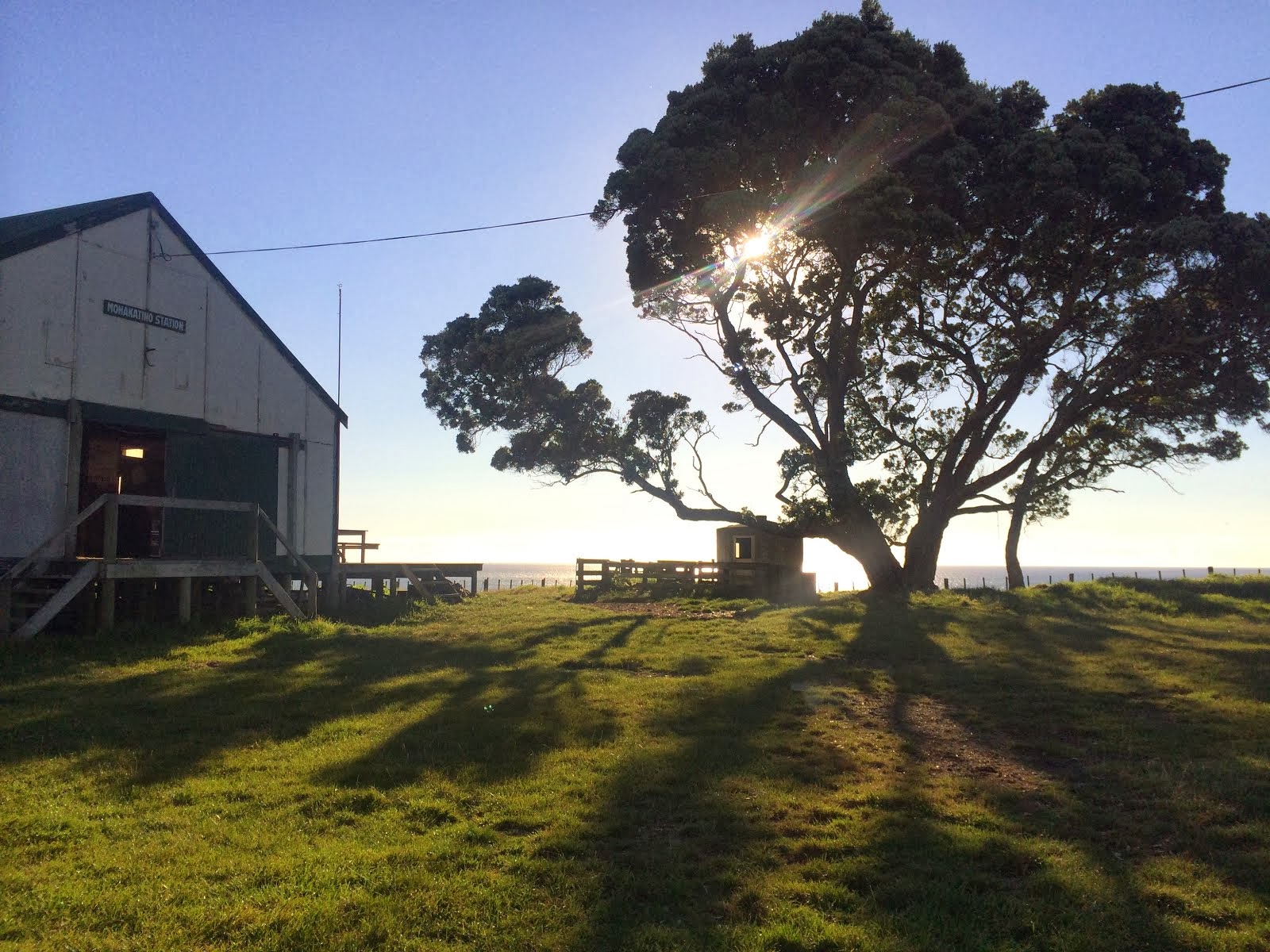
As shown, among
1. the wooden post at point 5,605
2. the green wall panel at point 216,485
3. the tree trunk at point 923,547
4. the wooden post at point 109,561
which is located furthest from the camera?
the tree trunk at point 923,547

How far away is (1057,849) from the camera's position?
6.09 meters

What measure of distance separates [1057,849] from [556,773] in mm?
4031

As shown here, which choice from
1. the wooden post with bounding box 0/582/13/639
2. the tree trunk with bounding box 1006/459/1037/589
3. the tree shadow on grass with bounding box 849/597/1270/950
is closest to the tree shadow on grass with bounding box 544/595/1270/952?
the tree shadow on grass with bounding box 849/597/1270/950

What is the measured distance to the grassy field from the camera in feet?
16.5

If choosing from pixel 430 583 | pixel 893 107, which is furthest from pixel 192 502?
pixel 893 107

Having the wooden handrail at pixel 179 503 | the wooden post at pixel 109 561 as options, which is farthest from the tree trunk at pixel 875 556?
the wooden post at pixel 109 561

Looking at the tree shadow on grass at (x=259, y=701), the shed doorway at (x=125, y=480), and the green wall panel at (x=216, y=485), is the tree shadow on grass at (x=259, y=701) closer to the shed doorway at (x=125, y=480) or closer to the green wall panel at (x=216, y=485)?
the green wall panel at (x=216, y=485)

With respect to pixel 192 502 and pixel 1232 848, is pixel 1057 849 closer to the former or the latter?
pixel 1232 848

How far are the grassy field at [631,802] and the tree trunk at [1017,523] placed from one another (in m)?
18.4

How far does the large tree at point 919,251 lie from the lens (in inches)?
854

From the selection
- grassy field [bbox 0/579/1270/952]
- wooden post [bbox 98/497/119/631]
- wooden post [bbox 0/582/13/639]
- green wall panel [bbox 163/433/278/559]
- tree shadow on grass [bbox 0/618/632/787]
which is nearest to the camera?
grassy field [bbox 0/579/1270/952]

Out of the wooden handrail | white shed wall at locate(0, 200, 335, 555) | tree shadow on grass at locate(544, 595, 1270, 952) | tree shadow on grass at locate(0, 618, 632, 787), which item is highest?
white shed wall at locate(0, 200, 335, 555)

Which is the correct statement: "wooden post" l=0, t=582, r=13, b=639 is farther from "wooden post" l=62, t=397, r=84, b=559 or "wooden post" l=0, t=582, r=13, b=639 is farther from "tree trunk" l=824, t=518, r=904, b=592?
"tree trunk" l=824, t=518, r=904, b=592

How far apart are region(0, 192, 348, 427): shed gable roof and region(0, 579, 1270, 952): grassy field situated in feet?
24.4
